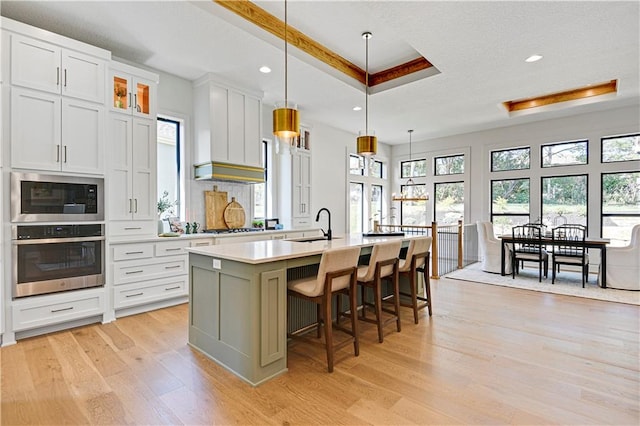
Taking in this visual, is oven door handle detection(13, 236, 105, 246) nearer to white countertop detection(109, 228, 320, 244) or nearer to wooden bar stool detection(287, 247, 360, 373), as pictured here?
white countertop detection(109, 228, 320, 244)

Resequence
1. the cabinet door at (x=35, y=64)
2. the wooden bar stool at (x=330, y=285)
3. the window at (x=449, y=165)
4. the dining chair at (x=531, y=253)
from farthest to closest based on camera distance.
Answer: the window at (x=449, y=165) → the dining chair at (x=531, y=253) → the cabinet door at (x=35, y=64) → the wooden bar stool at (x=330, y=285)

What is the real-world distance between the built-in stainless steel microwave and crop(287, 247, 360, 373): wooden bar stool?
7.95 ft

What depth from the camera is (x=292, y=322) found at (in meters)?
3.15

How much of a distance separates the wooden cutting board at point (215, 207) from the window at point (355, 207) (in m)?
3.70

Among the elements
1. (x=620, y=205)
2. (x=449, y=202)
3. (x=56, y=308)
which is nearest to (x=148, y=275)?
(x=56, y=308)

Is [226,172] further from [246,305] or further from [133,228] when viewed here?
[246,305]

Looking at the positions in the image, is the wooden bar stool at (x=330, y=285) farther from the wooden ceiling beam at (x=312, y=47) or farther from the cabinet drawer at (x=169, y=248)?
the wooden ceiling beam at (x=312, y=47)

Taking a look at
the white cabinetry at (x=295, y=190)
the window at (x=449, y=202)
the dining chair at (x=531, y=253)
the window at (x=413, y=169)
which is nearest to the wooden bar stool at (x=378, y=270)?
the white cabinetry at (x=295, y=190)

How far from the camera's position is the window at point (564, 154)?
6.78 meters

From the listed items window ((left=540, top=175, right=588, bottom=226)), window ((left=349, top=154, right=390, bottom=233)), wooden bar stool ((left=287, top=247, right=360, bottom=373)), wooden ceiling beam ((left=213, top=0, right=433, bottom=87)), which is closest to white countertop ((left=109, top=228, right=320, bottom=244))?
wooden bar stool ((left=287, top=247, right=360, bottom=373))

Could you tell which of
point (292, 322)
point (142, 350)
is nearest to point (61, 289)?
point (142, 350)

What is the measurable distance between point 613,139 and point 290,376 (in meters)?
7.77

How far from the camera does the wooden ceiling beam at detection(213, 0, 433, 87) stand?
3.35m

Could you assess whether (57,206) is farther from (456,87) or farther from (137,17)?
(456,87)
